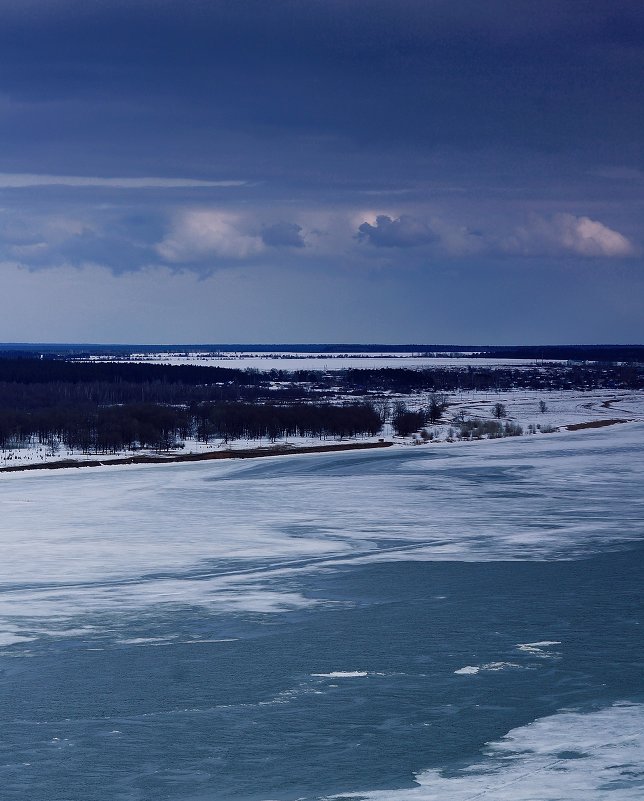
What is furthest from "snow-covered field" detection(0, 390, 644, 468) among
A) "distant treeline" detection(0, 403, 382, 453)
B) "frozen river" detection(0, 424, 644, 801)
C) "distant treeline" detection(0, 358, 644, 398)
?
"frozen river" detection(0, 424, 644, 801)

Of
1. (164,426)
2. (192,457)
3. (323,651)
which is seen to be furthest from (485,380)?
(323,651)

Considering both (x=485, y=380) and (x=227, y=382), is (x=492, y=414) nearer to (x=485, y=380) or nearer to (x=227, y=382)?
(x=485, y=380)

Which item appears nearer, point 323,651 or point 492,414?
point 323,651

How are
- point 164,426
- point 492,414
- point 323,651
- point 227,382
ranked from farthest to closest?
point 227,382 → point 492,414 → point 164,426 → point 323,651

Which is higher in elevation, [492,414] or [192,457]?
[492,414]

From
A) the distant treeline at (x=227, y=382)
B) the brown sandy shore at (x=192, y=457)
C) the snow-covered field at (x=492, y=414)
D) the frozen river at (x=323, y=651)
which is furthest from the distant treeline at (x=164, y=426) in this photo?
the frozen river at (x=323, y=651)

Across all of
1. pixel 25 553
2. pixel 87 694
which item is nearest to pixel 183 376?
pixel 25 553

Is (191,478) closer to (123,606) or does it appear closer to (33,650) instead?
(123,606)
